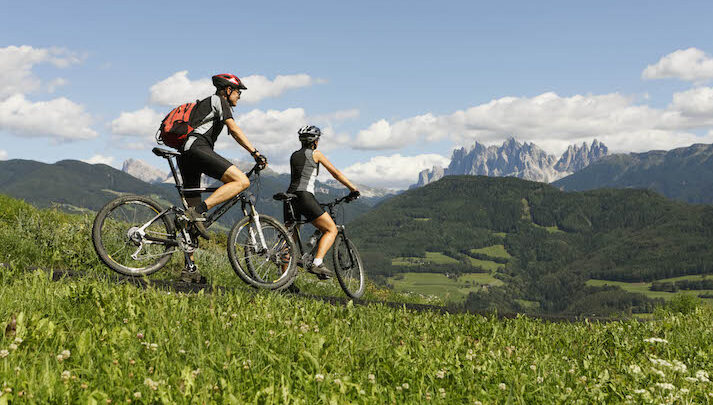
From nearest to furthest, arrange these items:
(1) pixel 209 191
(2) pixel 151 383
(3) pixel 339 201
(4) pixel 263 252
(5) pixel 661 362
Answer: (2) pixel 151 383, (5) pixel 661 362, (1) pixel 209 191, (4) pixel 263 252, (3) pixel 339 201

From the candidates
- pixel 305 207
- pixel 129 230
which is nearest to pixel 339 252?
pixel 305 207

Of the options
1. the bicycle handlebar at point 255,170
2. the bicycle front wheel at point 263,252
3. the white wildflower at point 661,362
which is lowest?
the white wildflower at point 661,362

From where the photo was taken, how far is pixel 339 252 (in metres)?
10.2

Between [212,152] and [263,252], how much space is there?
6.13 ft

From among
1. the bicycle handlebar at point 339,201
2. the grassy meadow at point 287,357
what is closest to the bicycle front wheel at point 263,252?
the bicycle handlebar at point 339,201

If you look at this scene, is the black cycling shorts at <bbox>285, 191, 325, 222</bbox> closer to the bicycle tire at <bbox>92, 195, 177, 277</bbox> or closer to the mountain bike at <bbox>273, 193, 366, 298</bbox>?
the mountain bike at <bbox>273, 193, 366, 298</bbox>

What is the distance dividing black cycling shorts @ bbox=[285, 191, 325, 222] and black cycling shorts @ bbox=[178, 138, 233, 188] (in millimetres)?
1599

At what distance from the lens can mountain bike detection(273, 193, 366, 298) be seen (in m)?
9.40

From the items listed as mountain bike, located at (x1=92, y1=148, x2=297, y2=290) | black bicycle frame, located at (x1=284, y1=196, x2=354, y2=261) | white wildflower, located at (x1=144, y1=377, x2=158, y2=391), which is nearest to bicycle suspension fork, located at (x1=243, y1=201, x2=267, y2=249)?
mountain bike, located at (x1=92, y1=148, x2=297, y2=290)

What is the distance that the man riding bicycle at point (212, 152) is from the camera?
8000 mm

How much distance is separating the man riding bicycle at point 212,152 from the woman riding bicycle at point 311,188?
117 cm

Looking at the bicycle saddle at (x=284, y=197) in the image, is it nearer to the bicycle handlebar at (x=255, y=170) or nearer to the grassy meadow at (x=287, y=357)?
the bicycle handlebar at (x=255, y=170)

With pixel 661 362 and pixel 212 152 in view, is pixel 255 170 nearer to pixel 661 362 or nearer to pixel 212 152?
pixel 212 152

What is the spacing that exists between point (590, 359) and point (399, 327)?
6.50 feet
